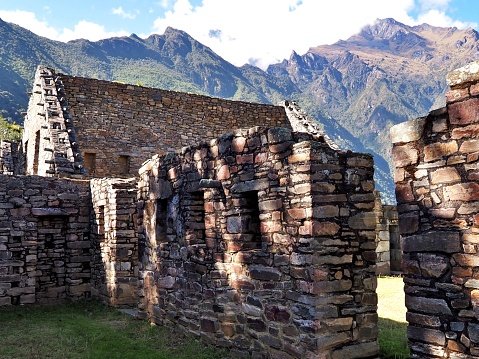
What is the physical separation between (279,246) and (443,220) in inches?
80.8

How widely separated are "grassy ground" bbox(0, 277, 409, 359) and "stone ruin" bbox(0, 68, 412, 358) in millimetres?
390

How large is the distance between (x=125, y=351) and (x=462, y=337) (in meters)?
5.05

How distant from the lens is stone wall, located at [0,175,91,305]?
11.5 meters

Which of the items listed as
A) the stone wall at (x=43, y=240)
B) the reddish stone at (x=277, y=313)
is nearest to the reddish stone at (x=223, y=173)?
the reddish stone at (x=277, y=313)

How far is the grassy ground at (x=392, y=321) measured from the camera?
6.22 metres

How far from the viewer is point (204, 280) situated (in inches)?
289

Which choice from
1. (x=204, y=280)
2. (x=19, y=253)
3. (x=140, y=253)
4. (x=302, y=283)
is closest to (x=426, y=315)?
(x=302, y=283)

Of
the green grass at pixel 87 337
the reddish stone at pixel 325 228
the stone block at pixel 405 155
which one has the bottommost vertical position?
the green grass at pixel 87 337

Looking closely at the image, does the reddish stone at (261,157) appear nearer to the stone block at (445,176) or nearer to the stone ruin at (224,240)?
the stone ruin at (224,240)

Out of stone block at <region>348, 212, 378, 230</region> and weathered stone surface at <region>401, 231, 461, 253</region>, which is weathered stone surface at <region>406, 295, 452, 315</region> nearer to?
weathered stone surface at <region>401, 231, 461, 253</region>

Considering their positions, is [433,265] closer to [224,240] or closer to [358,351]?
[358,351]

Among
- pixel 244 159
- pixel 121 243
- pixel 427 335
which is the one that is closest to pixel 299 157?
pixel 244 159

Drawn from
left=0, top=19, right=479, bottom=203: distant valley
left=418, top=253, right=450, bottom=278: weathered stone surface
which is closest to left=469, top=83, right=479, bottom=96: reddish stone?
left=418, top=253, right=450, bottom=278: weathered stone surface

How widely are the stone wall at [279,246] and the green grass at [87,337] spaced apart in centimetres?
51
